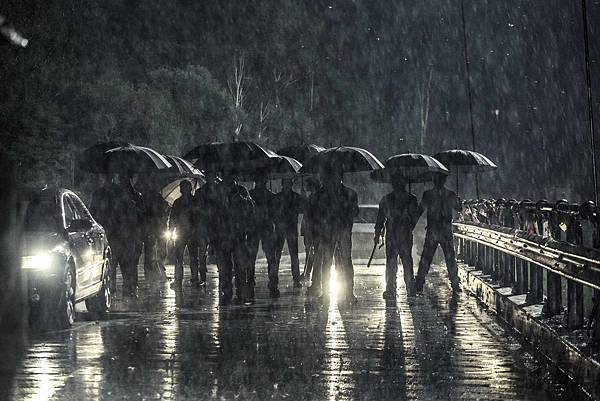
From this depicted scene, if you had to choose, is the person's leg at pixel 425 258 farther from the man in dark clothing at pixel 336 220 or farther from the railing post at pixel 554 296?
the railing post at pixel 554 296

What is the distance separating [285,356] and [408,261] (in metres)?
8.03

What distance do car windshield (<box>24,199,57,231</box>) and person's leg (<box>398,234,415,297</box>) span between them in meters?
6.33

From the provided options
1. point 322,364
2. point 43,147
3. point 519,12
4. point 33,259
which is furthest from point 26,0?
point 322,364

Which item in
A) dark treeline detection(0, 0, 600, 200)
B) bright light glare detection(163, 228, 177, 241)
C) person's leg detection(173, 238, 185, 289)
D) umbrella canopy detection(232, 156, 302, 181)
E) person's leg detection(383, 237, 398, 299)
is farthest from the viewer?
dark treeline detection(0, 0, 600, 200)

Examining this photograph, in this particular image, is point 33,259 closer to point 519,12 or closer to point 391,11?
Result: point 519,12

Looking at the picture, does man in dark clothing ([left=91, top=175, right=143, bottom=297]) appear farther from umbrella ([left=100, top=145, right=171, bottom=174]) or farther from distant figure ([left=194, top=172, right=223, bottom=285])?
umbrella ([left=100, top=145, right=171, bottom=174])

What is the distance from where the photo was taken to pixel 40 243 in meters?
14.5

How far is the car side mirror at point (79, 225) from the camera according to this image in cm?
1512

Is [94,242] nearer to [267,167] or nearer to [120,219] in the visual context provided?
[120,219]

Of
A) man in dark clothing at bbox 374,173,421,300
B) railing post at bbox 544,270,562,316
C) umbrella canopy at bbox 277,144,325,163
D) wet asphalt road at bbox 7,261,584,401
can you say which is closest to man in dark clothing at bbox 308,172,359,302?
wet asphalt road at bbox 7,261,584,401

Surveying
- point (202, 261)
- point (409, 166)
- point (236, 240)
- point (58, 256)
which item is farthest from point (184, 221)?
point (58, 256)

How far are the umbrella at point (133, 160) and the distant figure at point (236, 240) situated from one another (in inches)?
170

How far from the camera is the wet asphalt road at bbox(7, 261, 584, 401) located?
9953mm

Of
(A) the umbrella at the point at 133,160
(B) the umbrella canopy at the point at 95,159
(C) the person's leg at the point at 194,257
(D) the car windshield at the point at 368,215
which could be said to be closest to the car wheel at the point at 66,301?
(C) the person's leg at the point at 194,257
